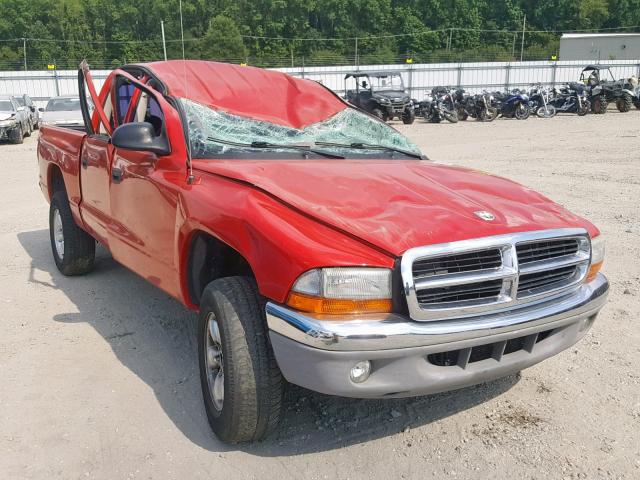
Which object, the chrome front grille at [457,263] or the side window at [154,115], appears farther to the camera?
the side window at [154,115]

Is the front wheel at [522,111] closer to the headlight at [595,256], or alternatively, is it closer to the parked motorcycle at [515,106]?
the parked motorcycle at [515,106]

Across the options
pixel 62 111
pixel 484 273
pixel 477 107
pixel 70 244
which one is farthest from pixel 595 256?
pixel 477 107

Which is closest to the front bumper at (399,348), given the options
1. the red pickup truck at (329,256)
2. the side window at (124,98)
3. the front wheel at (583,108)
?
the red pickup truck at (329,256)

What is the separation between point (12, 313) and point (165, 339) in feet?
4.61

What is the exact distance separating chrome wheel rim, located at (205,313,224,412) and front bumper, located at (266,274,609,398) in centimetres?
52

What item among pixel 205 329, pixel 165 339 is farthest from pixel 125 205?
pixel 205 329

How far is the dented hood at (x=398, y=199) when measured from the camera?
2650 mm

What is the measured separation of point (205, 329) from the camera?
3.14 metres

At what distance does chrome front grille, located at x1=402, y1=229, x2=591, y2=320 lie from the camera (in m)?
2.54

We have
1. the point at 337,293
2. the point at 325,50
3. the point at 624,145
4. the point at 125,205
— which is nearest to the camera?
the point at 337,293

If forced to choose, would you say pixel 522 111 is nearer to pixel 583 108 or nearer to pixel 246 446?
pixel 583 108

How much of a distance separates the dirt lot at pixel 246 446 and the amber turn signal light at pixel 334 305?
81 cm

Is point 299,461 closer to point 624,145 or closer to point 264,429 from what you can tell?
point 264,429

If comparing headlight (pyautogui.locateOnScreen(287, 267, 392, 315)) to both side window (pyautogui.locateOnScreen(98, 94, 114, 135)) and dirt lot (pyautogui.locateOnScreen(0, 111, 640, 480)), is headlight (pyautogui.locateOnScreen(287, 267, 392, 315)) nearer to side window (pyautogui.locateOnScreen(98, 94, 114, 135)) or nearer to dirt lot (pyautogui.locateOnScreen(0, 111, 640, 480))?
dirt lot (pyautogui.locateOnScreen(0, 111, 640, 480))
